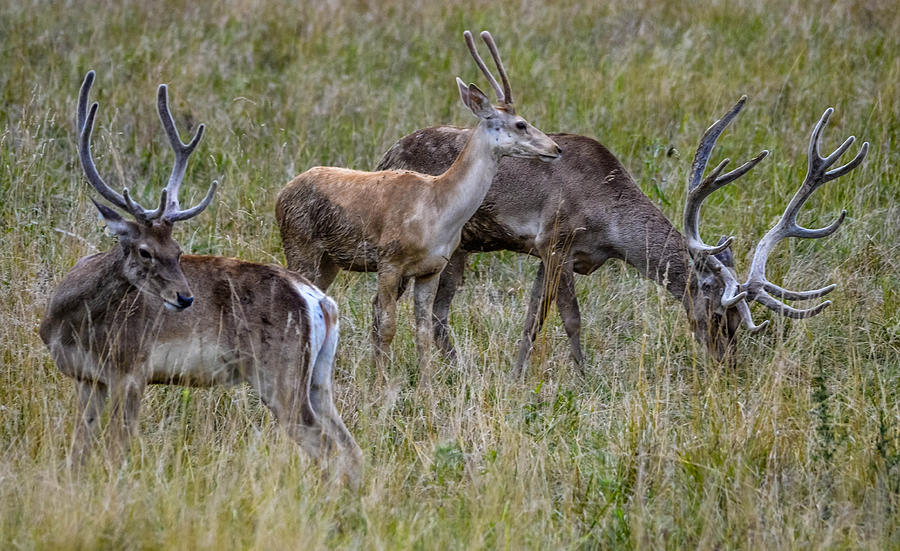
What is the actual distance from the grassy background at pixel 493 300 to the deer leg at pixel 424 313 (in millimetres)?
194

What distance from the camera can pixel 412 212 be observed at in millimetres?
6461

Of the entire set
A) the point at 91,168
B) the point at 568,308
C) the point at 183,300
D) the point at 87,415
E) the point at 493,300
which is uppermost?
the point at 91,168

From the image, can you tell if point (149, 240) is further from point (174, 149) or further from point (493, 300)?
point (493, 300)

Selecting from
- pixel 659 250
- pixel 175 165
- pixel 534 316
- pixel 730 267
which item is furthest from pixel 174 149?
pixel 730 267

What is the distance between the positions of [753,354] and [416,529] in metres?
Result: 3.27

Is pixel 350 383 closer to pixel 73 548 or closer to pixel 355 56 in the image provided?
pixel 73 548

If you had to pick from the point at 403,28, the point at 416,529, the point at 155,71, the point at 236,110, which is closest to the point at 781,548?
the point at 416,529

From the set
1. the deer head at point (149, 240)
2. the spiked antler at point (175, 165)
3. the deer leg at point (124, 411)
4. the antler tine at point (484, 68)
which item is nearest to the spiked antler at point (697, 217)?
the antler tine at point (484, 68)

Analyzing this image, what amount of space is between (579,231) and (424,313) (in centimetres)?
132

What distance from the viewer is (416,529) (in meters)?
4.46

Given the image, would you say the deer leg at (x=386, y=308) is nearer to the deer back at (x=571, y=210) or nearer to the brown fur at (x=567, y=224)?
the brown fur at (x=567, y=224)

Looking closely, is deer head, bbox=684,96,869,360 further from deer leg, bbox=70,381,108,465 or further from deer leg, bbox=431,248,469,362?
deer leg, bbox=70,381,108,465

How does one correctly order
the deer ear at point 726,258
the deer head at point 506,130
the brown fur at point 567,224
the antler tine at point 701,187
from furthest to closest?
the brown fur at point 567,224
the deer ear at point 726,258
the antler tine at point 701,187
the deer head at point 506,130

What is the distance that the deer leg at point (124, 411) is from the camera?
491 cm
